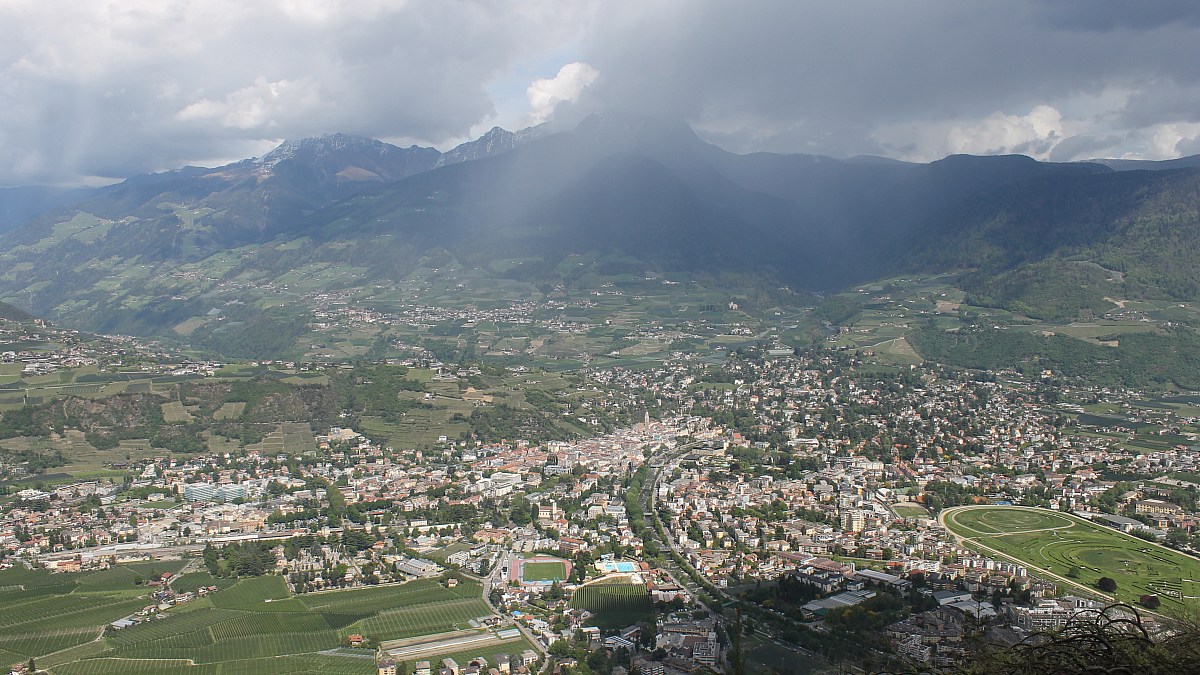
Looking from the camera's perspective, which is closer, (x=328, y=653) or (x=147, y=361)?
(x=328, y=653)

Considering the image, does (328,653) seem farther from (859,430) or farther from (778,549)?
(859,430)

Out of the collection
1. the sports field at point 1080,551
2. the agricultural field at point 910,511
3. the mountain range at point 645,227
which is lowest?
the sports field at point 1080,551

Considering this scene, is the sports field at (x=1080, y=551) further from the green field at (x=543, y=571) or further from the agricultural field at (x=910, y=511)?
the green field at (x=543, y=571)

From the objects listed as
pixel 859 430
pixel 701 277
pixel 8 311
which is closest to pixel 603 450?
pixel 859 430

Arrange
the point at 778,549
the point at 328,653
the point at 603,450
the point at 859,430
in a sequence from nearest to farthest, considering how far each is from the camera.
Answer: the point at 328,653 → the point at 778,549 → the point at 603,450 → the point at 859,430

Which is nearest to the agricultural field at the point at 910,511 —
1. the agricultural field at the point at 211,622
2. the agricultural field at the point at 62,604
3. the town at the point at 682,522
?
the town at the point at 682,522

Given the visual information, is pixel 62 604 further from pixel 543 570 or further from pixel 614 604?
pixel 614 604
